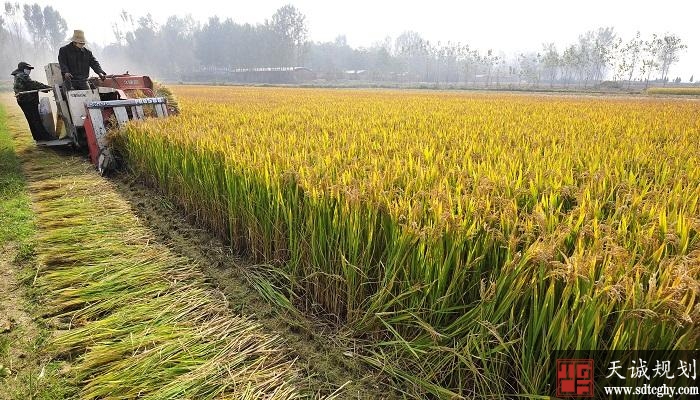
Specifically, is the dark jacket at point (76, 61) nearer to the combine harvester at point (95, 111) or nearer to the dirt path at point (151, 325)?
the combine harvester at point (95, 111)

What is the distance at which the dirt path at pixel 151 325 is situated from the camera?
2086 mm

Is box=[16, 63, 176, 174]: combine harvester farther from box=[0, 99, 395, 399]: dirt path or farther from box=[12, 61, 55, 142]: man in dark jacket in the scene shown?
box=[0, 99, 395, 399]: dirt path

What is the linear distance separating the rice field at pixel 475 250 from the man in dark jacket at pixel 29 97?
5277 mm

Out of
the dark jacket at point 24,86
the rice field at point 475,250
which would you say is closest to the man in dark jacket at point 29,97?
the dark jacket at point 24,86

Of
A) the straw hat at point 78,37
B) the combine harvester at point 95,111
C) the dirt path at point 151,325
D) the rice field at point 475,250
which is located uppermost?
the straw hat at point 78,37

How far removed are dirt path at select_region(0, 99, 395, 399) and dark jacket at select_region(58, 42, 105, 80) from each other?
3.95 m

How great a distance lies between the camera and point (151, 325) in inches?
99.0

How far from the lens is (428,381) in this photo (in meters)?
1.97

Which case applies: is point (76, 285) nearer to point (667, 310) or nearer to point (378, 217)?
point (378, 217)

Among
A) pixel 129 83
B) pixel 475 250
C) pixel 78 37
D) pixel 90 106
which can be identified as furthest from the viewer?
pixel 129 83

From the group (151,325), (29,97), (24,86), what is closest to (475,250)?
Answer: (151,325)

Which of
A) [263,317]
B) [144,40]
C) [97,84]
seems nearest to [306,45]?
[144,40]

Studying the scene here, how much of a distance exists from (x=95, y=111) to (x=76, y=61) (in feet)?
5.04

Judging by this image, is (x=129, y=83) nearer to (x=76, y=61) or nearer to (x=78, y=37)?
(x=76, y=61)
